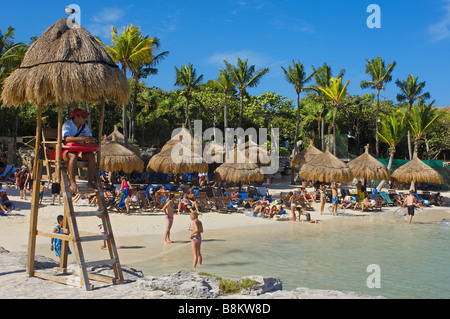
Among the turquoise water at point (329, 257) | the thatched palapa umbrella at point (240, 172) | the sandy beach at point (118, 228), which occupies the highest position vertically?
the thatched palapa umbrella at point (240, 172)

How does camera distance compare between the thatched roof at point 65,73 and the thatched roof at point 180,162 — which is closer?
the thatched roof at point 65,73

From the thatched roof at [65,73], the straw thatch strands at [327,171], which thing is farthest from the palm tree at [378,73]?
the thatched roof at [65,73]

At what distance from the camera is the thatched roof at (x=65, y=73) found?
5656 mm

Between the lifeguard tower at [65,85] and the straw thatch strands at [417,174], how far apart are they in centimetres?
2027

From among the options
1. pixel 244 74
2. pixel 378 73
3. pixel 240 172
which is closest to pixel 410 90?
pixel 378 73

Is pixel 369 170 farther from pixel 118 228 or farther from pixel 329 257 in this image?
pixel 118 228

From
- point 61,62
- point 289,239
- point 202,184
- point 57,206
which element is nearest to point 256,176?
point 202,184

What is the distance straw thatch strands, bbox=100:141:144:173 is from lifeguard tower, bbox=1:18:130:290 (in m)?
12.3

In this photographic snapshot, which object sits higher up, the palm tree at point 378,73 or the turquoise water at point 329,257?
the palm tree at point 378,73

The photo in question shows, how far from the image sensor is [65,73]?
5.64 meters

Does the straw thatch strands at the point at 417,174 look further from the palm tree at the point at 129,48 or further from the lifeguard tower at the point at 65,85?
the lifeguard tower at the point at 65,85

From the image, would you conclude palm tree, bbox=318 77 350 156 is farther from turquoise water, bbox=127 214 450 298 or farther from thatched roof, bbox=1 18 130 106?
thatched roof, bbox=1 18 130 106

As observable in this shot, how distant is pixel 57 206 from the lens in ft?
47.7

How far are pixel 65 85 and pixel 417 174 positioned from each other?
21181 mm
